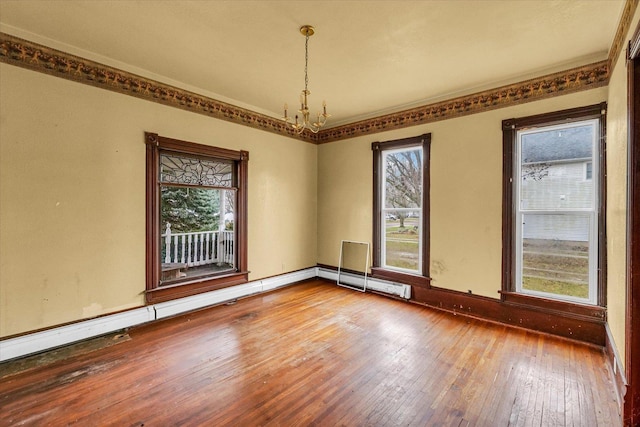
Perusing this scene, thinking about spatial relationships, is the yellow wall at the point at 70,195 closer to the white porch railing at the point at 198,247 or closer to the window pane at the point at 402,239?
the white porch railing at the point at 198,247

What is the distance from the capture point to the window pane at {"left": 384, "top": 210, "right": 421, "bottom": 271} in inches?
179

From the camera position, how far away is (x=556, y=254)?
3363mm

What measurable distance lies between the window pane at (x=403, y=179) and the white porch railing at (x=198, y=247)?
282 centimetres

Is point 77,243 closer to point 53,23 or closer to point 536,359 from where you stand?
point 53,23

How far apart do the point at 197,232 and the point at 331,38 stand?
3761 mm

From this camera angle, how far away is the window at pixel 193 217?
3.64 meters

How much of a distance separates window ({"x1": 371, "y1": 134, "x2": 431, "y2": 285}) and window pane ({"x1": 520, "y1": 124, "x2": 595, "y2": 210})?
1221 millimetres

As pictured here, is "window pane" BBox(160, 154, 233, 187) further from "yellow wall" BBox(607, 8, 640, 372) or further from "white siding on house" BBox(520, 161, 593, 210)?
"yellow wall" BBox(607, 8, 640, 372)

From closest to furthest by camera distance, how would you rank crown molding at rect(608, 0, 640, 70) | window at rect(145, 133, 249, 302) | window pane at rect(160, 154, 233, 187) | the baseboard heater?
crown molding at rect(608, 0, 640, 70), window at rect(145, 133, 249, 302), window pane at rect(160, 154, 233, 187), the baseboard heater

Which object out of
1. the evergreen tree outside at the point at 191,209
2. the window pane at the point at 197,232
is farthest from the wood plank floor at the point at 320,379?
the evergreen tree outside at the point at 191,209

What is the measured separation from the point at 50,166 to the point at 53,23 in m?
1.29

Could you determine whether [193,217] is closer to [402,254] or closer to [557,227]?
[402,254]

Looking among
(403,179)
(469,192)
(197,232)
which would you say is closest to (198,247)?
(197,232)

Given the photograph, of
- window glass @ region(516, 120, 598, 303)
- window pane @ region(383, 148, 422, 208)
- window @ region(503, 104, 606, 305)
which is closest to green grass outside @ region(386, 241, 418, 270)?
window pane @ region(383, 148, 422, 208)
